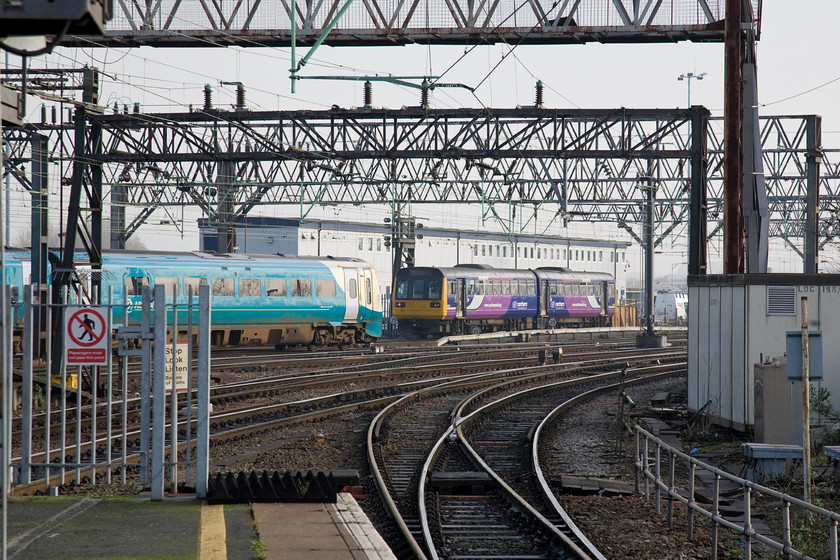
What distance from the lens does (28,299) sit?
7.43 m

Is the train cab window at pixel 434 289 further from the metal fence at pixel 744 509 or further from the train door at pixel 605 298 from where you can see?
the metal fence at pixel 744 509

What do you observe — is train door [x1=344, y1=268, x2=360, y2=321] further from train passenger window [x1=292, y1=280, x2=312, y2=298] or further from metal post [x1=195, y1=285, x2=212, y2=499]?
metal post [x1=195, y1=285, x2=212, y2=499]

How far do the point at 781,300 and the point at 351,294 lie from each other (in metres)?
20.7

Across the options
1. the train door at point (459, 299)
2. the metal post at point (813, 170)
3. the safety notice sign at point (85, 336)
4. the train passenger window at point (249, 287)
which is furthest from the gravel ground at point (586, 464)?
the train door at point (459, 299)

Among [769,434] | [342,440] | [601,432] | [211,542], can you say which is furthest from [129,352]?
[601,432]

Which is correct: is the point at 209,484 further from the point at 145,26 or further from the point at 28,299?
the point at 145,26

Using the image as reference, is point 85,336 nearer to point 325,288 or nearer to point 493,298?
point 325,288

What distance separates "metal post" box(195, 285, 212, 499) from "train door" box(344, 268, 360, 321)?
82.6 feet

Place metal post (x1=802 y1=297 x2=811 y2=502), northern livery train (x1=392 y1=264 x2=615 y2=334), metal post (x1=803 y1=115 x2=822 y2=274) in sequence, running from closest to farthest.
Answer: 1. metal post (x1=802 y1=297 x2=811 y2=502)
2. metal post (x1=803 y1=115 x2=822 y2=274)
3. northern livery train (x1=392 y1=264 x2=615 y2=334)

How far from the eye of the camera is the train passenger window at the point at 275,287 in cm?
2997

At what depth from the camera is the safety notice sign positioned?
7879 millimetres

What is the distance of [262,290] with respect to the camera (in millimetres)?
29750

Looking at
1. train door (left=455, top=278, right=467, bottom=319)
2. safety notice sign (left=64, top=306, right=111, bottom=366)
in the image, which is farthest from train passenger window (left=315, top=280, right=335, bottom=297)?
safety notice sign (left=64, top=306, right=111, bottom=366)

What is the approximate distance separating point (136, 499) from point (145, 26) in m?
11.7
